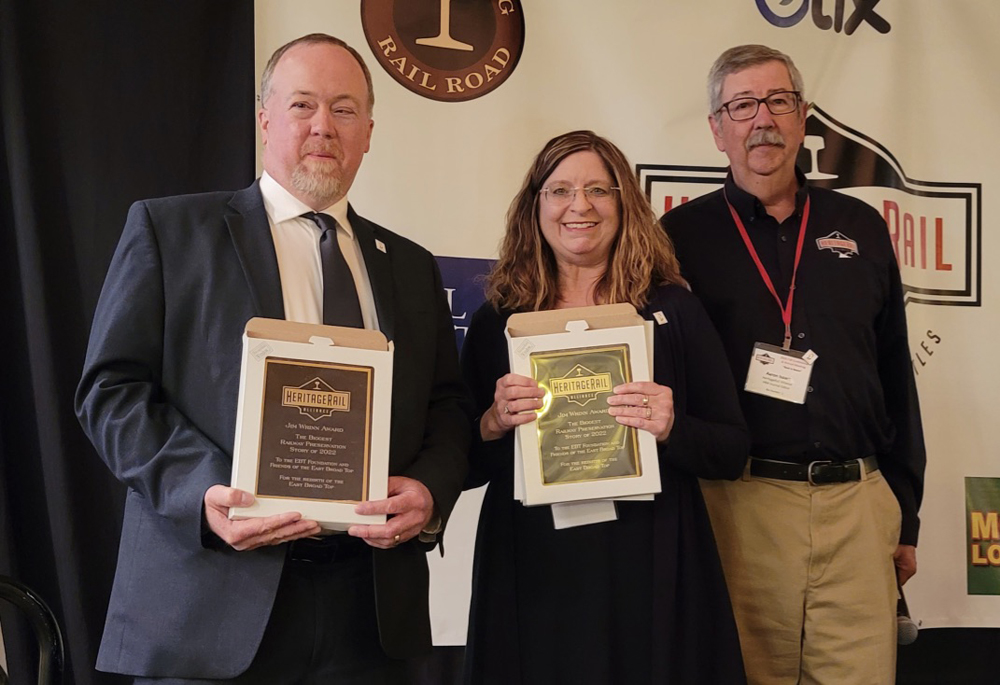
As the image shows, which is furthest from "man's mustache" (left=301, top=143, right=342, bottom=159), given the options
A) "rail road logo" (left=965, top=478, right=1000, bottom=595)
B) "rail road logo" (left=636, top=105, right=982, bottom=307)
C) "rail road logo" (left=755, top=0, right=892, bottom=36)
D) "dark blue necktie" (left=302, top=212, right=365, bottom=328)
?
"rail road logo" (left=965, top=478, right=1000, bottom=595)

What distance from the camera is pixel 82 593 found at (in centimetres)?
294

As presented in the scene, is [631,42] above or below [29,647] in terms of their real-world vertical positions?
above

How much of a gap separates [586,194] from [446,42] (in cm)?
121

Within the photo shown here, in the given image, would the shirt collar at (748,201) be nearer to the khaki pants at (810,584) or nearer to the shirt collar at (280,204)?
the khaki pants at (810,584)

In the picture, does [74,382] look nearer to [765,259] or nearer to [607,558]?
[607,558]

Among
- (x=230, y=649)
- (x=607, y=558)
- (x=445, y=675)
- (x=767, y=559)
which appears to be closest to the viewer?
(x=230, y=649)

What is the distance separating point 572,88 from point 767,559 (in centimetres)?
174

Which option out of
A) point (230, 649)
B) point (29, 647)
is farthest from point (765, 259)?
point (29, 647)

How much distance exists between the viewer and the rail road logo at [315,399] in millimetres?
1786

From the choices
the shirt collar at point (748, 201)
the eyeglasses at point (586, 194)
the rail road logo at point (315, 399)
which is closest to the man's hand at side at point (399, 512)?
the rail road logo at point (315, 399)

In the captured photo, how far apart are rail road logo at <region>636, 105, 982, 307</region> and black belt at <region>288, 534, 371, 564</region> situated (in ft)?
6.50

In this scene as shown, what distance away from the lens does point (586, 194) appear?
7.84ft

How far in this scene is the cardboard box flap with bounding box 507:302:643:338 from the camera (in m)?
2.14

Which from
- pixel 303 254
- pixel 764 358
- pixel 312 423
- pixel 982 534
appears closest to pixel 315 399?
pixel 312 423
